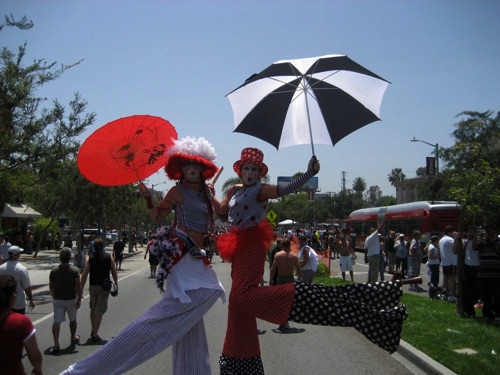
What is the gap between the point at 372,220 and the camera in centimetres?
4006

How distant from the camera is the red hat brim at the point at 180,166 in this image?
15.7ft

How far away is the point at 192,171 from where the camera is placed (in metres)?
4.80

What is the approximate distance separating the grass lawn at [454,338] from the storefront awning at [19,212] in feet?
114

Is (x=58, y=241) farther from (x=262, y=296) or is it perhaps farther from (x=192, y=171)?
(x=262, y=296)

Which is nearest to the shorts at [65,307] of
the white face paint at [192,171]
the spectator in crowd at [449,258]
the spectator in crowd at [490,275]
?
the white face paint at [192,171]

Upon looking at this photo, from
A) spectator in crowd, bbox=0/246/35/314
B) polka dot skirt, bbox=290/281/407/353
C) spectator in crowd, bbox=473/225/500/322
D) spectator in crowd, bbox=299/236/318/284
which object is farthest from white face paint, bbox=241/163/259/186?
spectator in crowd, bbox=299/236/318/284

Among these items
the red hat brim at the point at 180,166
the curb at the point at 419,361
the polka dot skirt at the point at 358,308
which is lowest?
the curb at the point at 419,361

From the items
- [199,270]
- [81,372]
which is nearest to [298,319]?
[199,270]

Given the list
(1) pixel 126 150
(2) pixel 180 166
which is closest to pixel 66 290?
(1) pixel 126 150

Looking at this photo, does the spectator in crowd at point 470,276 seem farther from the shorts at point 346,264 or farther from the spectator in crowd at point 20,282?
the spectator in crowd at point 20,282

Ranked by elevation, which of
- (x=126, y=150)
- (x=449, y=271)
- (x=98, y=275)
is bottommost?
(x=449, y=271)

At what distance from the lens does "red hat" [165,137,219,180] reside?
15.8 ft

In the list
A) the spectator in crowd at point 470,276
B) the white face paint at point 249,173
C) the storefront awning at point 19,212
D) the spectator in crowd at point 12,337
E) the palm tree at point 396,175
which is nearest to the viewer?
the spectator in crowd at point 12,337

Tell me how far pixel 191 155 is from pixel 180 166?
16 cm
